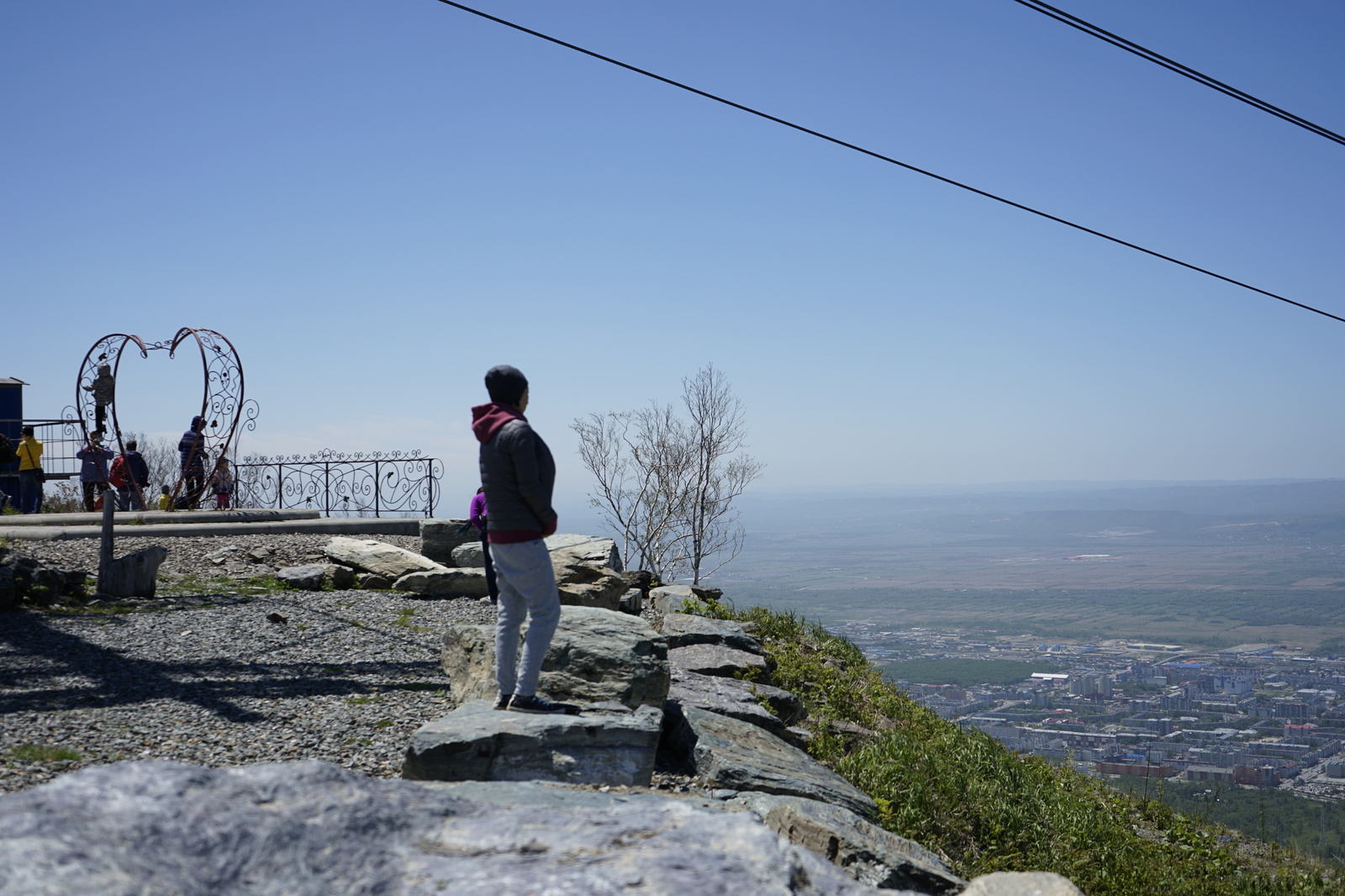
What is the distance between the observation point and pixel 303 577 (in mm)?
9609

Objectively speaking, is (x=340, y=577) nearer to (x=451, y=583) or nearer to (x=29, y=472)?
(x=451, y=583)

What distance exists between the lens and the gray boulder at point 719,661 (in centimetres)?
709

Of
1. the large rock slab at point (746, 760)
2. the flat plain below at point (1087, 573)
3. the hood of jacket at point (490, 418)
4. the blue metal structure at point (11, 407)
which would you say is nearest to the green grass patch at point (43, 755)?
the hood of jacket at point (490, 418)

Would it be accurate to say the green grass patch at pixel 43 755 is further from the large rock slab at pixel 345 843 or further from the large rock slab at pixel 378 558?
the large rock slab at pixel 378 558

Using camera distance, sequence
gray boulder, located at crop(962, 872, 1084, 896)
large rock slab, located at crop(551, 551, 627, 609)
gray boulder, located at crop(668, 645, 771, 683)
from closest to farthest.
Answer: gray boulder, located at crop(962, 872, 1084, 896), gray boulder, located at crop(668, 645, 771, 683), large rock slab, located at crop(551, 551, 627, 609)

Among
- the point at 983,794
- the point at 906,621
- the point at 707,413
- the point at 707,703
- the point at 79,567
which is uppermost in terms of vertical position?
the point at 707,413

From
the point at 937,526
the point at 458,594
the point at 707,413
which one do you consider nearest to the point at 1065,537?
the point at 937,526

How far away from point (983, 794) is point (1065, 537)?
142 meters

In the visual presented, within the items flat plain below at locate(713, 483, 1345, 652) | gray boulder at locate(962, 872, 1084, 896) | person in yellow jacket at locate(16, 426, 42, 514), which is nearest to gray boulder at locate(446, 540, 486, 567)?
flat plain below at locate(713, 483, 1345, 652)

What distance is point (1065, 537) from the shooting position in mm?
134375

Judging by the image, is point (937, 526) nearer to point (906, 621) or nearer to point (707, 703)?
point (906, 621)

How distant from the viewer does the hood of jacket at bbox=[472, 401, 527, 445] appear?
4199 mm

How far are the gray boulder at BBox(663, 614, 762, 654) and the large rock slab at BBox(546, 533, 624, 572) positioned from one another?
122cm

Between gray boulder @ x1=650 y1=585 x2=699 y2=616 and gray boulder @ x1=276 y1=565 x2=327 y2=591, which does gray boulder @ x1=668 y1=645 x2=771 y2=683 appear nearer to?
gray boulder @ x1=650 y1=585 x2=699 y2=616
